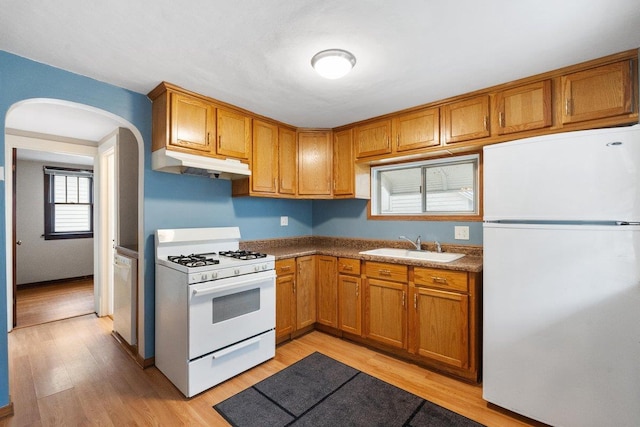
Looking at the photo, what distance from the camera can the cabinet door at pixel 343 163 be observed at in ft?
10.6

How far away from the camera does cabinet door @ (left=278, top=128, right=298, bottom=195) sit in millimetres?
3208

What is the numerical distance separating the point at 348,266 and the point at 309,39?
1.99 m

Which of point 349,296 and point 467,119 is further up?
point 467,119

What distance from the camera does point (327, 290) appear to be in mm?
3055

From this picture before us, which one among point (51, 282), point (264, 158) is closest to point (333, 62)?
point (264, 158)

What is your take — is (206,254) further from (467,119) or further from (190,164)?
(467,119)

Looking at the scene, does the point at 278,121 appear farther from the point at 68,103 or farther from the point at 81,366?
the point at 81,366

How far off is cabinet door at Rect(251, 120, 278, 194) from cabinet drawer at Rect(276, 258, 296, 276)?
0.77 m

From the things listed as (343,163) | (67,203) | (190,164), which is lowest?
(67,203)

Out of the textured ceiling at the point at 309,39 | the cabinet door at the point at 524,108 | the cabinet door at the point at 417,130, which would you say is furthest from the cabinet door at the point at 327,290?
the cabinet door at the point at 524,108

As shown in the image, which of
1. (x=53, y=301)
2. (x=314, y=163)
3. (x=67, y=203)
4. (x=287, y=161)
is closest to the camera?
(x=287, y=161)

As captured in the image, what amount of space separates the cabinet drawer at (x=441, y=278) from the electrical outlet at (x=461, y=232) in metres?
0.61

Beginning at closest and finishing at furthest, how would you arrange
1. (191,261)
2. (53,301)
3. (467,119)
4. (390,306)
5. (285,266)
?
(191,261), (467,119), (390,306), (285,266), (53,301)

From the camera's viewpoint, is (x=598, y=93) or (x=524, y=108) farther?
(x=524, y=108)
